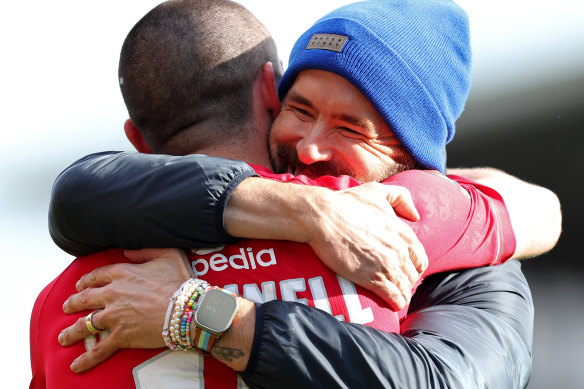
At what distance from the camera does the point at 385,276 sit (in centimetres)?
208

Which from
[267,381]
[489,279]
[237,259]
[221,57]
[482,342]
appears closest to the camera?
[267,381]

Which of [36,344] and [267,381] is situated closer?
[267,381]

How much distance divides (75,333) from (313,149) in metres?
0.92

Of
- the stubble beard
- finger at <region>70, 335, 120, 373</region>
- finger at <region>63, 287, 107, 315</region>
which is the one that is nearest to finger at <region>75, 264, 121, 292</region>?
finger at <region>63, 287, 107, 315</region>

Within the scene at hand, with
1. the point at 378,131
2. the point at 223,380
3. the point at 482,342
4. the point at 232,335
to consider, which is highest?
the point at 378,131

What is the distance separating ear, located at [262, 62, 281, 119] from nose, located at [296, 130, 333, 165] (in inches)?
9.9

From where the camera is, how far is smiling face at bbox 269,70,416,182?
2.53 meters

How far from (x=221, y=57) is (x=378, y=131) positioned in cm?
59

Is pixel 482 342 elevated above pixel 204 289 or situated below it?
below

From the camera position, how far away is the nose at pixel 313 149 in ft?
8.16

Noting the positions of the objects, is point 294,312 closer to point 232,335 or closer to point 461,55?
point 232,335

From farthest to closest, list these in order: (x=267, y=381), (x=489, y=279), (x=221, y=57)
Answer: (x=221, y=57), (x=489, y=279), (x=267, y=381)

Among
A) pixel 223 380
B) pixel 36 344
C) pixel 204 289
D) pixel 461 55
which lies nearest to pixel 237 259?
pixel 204 289

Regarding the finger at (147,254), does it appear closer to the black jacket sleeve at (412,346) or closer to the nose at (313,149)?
the black jacket sleeve at (412,346)
